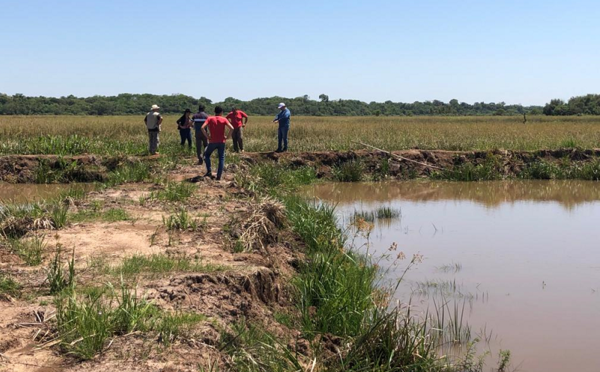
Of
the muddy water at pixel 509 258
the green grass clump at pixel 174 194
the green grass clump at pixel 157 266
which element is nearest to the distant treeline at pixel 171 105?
the muddy water at pixel 509 258

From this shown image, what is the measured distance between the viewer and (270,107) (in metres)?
83.7

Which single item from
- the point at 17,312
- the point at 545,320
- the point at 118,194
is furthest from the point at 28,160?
the point at 545,320

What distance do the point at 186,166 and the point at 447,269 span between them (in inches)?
366

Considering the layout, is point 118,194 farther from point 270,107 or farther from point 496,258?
point 270,107

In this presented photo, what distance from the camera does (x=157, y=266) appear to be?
6.79m

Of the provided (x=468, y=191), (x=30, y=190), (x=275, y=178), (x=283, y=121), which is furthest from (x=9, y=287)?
(x=468, y=191)

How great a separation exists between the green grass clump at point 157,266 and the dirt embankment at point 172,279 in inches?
3.6

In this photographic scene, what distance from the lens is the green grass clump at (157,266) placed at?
261 inches

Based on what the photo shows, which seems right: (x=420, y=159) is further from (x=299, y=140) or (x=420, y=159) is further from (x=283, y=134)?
(x=299, y=140)

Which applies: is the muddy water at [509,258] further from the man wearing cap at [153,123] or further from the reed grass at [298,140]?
the man wearing cap at [153,123]

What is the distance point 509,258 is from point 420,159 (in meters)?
11.8

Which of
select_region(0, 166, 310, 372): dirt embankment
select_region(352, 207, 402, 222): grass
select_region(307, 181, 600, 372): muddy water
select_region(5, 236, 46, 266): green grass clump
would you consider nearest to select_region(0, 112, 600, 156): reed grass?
select_region(307, 181, 600, 372): muddy water

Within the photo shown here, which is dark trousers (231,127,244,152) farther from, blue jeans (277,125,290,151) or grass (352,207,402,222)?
grass (352,207,402,222)

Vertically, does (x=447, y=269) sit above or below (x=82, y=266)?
below
